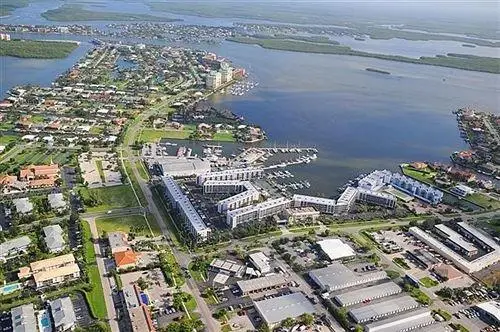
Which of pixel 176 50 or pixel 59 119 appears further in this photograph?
pixel 176 50

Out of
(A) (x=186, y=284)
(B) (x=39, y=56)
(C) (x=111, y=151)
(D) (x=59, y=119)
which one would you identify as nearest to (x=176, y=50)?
(B) (x=39, y=56)

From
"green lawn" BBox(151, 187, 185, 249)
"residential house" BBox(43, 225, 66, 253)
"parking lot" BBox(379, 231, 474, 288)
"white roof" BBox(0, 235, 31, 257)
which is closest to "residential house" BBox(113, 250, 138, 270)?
"green lawn" BBox(151, 187, 185, 249)

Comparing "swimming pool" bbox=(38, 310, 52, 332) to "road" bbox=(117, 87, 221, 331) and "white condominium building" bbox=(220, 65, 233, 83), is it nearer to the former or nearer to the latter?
"road" bbox=(117, 87, 221, 331)

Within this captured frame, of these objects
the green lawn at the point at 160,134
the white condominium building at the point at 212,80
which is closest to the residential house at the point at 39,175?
the green lawn at the point at 160,134

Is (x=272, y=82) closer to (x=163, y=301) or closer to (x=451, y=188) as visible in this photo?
(x=451, y=188)

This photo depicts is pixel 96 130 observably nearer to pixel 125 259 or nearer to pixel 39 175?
pixel 39 175

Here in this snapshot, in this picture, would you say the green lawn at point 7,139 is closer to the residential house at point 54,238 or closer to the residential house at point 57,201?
the residential house at point 57,201
